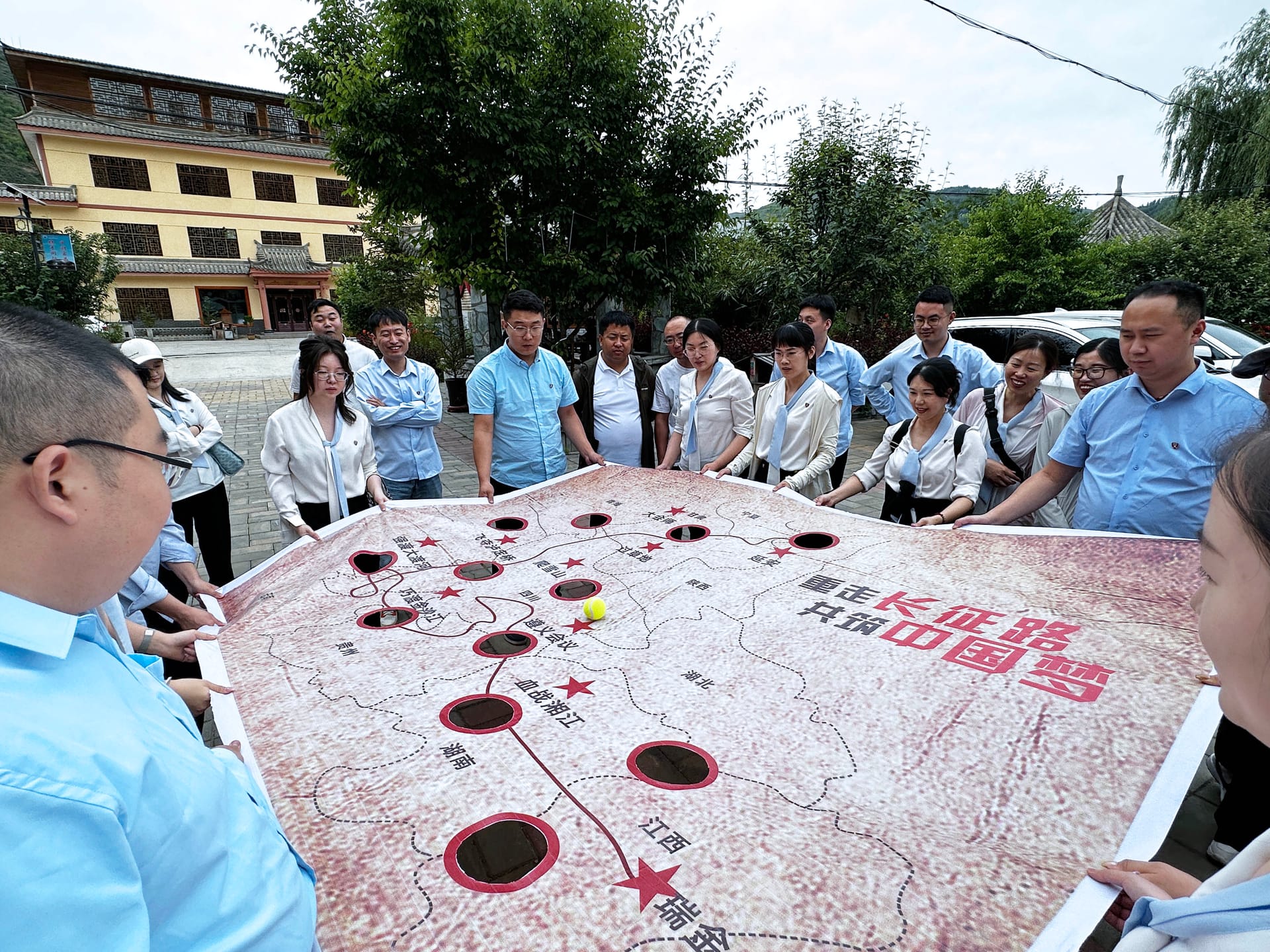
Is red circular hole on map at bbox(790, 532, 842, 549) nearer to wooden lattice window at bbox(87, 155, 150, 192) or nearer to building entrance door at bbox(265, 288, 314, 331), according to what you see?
building entrance door at bbox(265, 288, 314, 331)

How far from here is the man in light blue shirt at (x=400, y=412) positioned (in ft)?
11.8

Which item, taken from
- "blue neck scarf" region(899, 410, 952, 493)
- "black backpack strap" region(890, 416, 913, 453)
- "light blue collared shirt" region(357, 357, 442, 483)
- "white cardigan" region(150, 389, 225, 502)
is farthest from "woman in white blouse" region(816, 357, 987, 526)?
"white cardigan" region(150, 389, 225, 502)

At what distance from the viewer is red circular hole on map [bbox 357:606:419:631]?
1.94 m

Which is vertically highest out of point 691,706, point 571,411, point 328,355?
point 328,355

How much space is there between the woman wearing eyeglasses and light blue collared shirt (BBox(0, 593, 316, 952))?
3.19 metres

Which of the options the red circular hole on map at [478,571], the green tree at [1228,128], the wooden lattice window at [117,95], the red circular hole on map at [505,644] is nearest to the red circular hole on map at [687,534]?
the red circular hole on map at [478,571]

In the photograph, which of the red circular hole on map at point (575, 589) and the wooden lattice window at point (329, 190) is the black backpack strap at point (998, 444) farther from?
the wooden lattice window at point (329, 190)

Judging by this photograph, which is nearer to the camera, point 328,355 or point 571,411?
point 328,355

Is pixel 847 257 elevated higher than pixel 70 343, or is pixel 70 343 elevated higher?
pixel 847 257

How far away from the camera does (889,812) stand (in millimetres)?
1176

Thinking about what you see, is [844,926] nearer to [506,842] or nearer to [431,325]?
[506,842]

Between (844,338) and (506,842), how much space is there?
9676 millimetres

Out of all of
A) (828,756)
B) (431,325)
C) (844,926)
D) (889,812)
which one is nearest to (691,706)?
(828,756)

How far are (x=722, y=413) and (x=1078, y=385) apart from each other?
1.75 m
